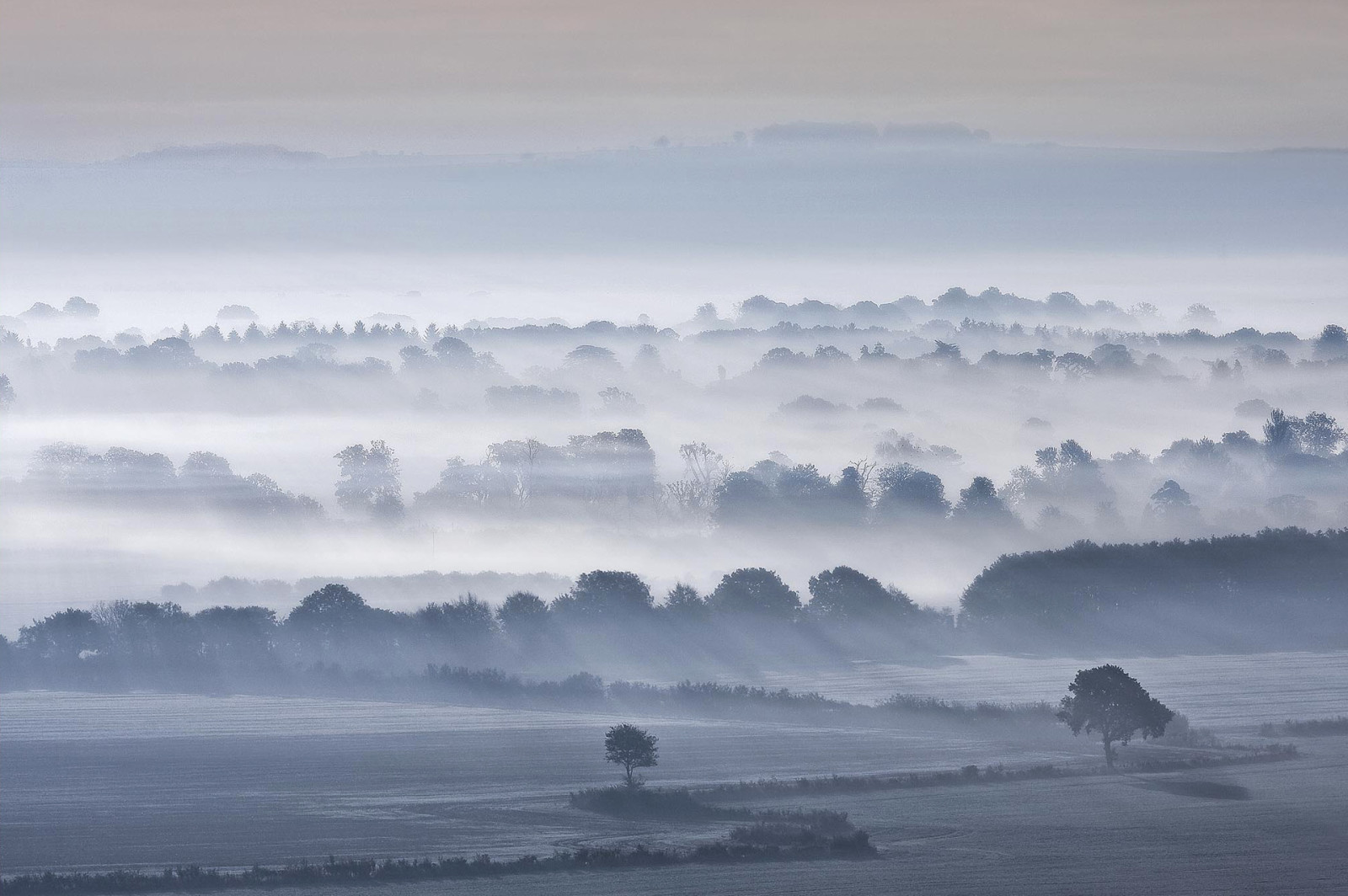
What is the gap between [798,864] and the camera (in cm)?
9038

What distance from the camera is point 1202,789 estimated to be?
11269 centimetres

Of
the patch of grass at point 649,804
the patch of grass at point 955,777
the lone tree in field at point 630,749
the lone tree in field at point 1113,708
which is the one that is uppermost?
the lone tree in field at point 1113,708

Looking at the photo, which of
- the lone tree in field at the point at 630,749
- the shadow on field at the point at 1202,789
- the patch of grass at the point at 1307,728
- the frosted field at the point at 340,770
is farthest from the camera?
the patch of grass at the point at 1307,728

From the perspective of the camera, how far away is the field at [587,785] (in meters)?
89.4

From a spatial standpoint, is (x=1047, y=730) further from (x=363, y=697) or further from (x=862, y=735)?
(x=363, y=697)

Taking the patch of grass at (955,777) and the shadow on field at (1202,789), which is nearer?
the shadow on field at (1202,789)

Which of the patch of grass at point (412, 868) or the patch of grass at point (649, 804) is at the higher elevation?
the patch of grass at point (649, 804)

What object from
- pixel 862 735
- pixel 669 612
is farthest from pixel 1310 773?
pixel 669 612

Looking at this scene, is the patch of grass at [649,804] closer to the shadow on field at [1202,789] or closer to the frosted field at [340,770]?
the frosted field at [340,770]

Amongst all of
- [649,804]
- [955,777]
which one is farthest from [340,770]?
[955,777]

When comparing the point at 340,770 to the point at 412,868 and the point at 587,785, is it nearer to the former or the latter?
the point at 587,785

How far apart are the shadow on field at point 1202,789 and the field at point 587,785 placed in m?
0.31

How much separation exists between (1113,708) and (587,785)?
39.8 m

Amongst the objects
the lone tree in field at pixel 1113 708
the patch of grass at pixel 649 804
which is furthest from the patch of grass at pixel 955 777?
the lone tree in field at pixel 1113 708
